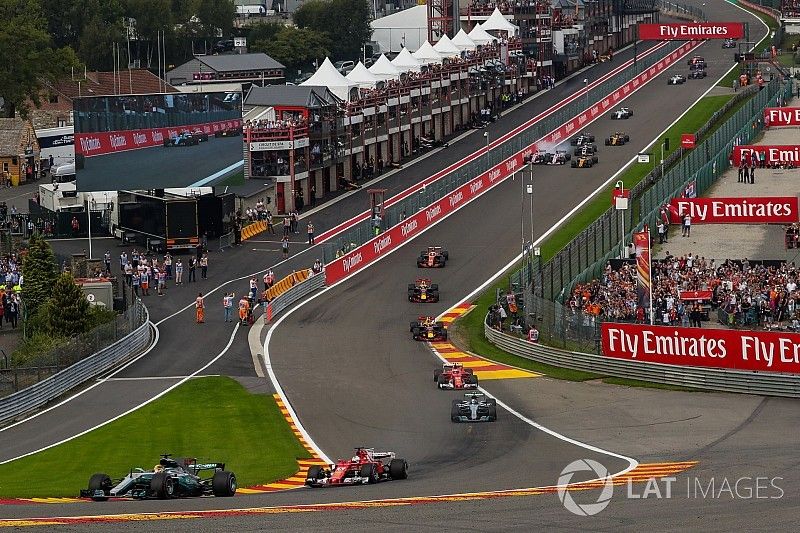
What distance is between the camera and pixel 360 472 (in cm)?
3516

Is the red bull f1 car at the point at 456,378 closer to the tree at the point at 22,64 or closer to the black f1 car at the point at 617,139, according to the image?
the black f1 car at the point at 617,139

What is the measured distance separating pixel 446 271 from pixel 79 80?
6448 centimetres

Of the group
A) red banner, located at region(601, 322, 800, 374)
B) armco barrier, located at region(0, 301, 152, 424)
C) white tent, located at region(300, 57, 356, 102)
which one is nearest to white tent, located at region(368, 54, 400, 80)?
white tent, located at region(300, 57, 356, 102)

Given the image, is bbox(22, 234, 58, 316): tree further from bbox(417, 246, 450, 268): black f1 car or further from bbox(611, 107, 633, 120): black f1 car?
bbox(611, 107, 633, 120): black f1 car

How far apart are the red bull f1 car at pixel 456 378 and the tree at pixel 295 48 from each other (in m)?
106

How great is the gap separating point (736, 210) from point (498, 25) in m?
58.9

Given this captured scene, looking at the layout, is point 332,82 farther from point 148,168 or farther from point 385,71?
point 148,168

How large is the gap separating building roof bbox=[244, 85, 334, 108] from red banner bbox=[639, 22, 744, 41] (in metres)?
61.8

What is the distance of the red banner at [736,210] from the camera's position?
72.4 metres

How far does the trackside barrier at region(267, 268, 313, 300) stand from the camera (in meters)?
63.9

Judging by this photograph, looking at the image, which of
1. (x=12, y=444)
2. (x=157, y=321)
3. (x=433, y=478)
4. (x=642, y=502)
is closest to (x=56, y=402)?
(x=12, y=444)

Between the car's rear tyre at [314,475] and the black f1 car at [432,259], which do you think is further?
the black f1 car at [432,259]

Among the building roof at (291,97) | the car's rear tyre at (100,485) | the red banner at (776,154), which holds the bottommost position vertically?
the car's rear tyre at (100,485)

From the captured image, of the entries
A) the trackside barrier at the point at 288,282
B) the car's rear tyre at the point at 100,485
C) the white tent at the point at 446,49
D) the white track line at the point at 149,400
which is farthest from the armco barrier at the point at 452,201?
the car's rear tyre at the point at 100,485
